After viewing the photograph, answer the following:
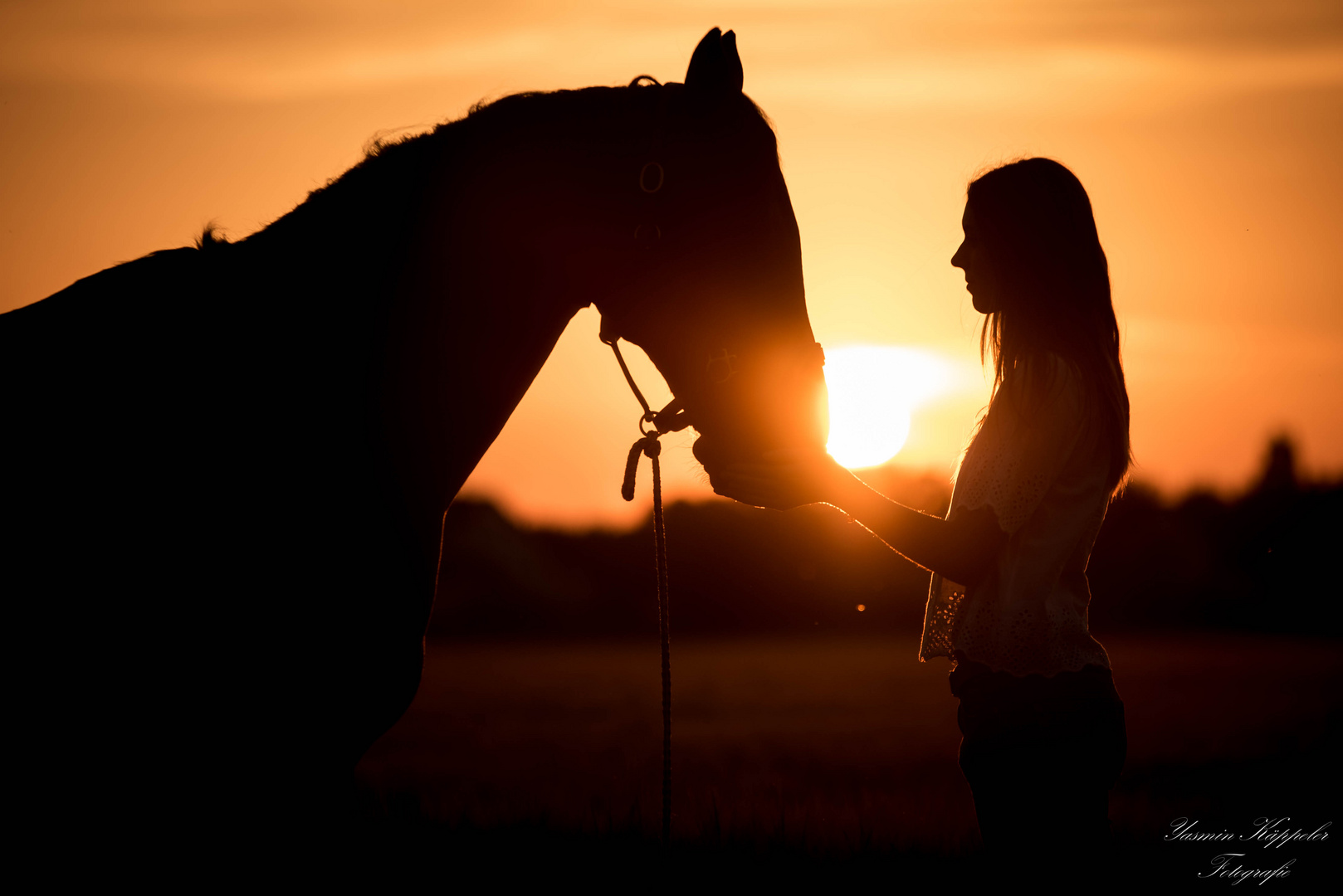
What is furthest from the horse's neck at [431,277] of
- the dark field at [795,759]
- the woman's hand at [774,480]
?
the dark field at [795,759]

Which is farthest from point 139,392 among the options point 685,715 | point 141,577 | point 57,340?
point 685,715

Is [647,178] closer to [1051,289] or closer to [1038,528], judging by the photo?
[1051,289]

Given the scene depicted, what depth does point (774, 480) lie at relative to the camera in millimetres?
1948

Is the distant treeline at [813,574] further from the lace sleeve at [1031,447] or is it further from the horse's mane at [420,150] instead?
the horse's mane at [420,150]

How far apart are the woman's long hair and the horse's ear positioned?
910mm

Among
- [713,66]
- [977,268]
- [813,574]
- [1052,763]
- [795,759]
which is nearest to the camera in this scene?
[713,66]

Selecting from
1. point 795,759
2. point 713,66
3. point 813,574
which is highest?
point 713,66

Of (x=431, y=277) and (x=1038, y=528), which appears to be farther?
(x=1038, y=528)

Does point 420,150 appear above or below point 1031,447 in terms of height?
above

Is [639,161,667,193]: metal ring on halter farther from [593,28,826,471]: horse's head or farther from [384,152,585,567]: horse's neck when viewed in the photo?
[384,152,585,567]: horse's neck

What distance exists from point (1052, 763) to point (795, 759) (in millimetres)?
4742

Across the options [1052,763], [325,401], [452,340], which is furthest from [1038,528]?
[325,401]

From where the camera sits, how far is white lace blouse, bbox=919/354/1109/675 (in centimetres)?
216

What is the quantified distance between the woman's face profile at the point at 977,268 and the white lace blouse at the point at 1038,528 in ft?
0.99
